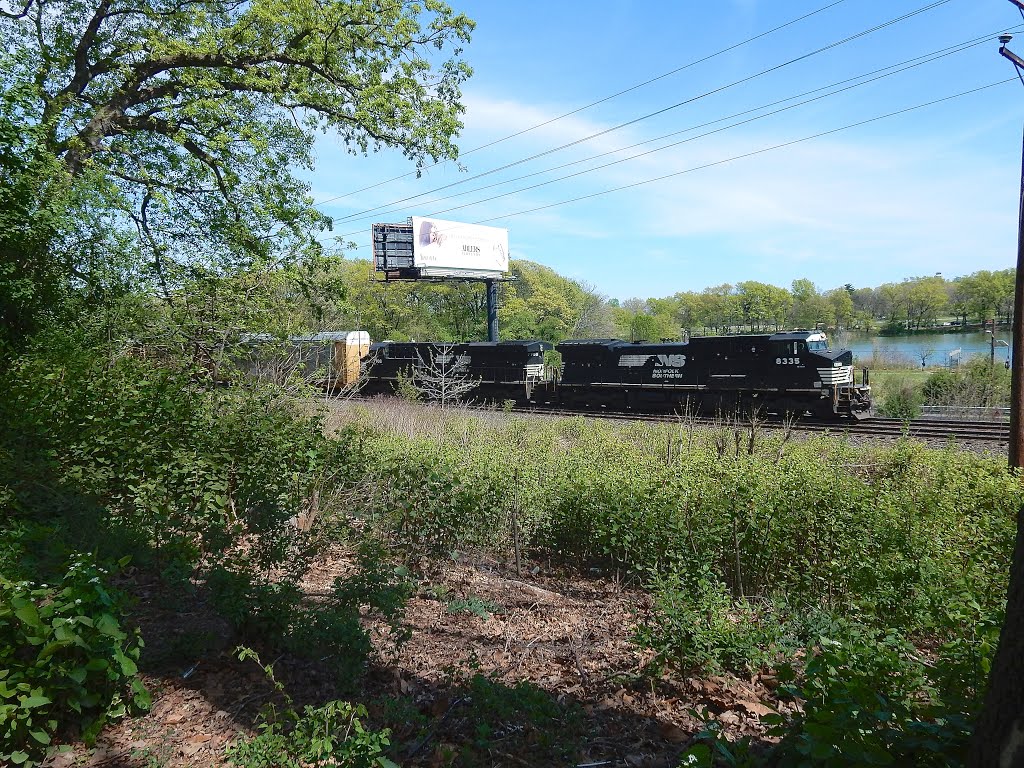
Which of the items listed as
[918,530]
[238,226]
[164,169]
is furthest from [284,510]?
[164,169]

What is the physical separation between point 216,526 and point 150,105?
9057mm

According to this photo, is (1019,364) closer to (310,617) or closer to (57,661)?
(310,617)

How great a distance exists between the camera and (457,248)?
149 feet

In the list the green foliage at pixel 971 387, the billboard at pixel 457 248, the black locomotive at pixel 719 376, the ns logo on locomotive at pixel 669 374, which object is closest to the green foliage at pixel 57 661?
the black locomotive at pixel 719 376

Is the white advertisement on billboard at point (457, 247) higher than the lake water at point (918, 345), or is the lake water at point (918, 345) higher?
the white advertisement on billboard at point (457, 247)

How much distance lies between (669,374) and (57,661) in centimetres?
2230

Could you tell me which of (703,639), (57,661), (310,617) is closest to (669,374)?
(703,639)

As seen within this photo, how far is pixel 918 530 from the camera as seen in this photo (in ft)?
18.3

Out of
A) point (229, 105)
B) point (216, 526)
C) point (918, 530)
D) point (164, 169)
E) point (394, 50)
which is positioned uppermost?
point (394, 50)

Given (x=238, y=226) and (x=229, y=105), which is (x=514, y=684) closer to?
(x=238, y=226)

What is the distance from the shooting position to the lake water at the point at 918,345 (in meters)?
51.0

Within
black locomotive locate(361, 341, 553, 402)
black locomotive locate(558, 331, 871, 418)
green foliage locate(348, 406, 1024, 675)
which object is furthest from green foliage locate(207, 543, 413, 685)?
black locomotive locate(361, 341, 553, 402)

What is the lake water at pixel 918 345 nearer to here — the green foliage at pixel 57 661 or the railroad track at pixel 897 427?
the railroad track at pixel 897 427

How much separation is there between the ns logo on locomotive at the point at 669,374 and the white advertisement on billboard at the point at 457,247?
14283 mm
